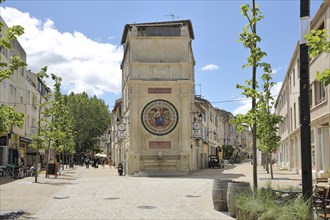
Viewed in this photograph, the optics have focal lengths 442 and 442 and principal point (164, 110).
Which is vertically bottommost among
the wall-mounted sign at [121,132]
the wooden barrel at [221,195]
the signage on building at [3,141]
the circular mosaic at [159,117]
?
the wooden barrel at [221,195]

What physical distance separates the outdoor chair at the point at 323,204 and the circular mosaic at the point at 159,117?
25430 mm

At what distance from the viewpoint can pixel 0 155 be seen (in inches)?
1485

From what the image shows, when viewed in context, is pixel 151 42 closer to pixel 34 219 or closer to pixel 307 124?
pixel 34 219

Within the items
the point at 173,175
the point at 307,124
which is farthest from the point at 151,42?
the point at 307,124

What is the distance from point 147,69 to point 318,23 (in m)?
15.3

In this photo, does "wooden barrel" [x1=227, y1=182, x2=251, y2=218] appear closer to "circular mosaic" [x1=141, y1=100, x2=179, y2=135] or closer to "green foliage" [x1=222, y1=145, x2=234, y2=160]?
"circular mosaic" [x1=141, y1=100, x2=179, y2=135]

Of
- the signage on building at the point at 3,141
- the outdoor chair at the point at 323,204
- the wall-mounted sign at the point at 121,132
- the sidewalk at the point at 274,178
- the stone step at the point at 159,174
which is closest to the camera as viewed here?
the outdoor chair at the point at 323,204

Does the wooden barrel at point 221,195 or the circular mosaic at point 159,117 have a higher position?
the circular mosaic at point 159,117

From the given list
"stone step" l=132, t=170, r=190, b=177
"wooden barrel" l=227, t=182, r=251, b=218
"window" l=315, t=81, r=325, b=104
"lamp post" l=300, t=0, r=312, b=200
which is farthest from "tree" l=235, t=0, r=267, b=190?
"stone step" l=132, t=170, r=190, b=177

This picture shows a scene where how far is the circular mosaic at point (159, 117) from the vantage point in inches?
1427

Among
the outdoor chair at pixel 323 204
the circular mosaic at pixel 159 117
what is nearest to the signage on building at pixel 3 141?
the circular mosaic at pixel 159 117

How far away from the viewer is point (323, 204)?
Result: 9102mm

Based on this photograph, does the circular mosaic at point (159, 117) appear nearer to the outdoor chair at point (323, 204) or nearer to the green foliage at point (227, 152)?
the outdoor chair at point (323, 204)

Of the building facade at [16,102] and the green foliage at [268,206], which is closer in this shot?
the green foliage at [268,206]
